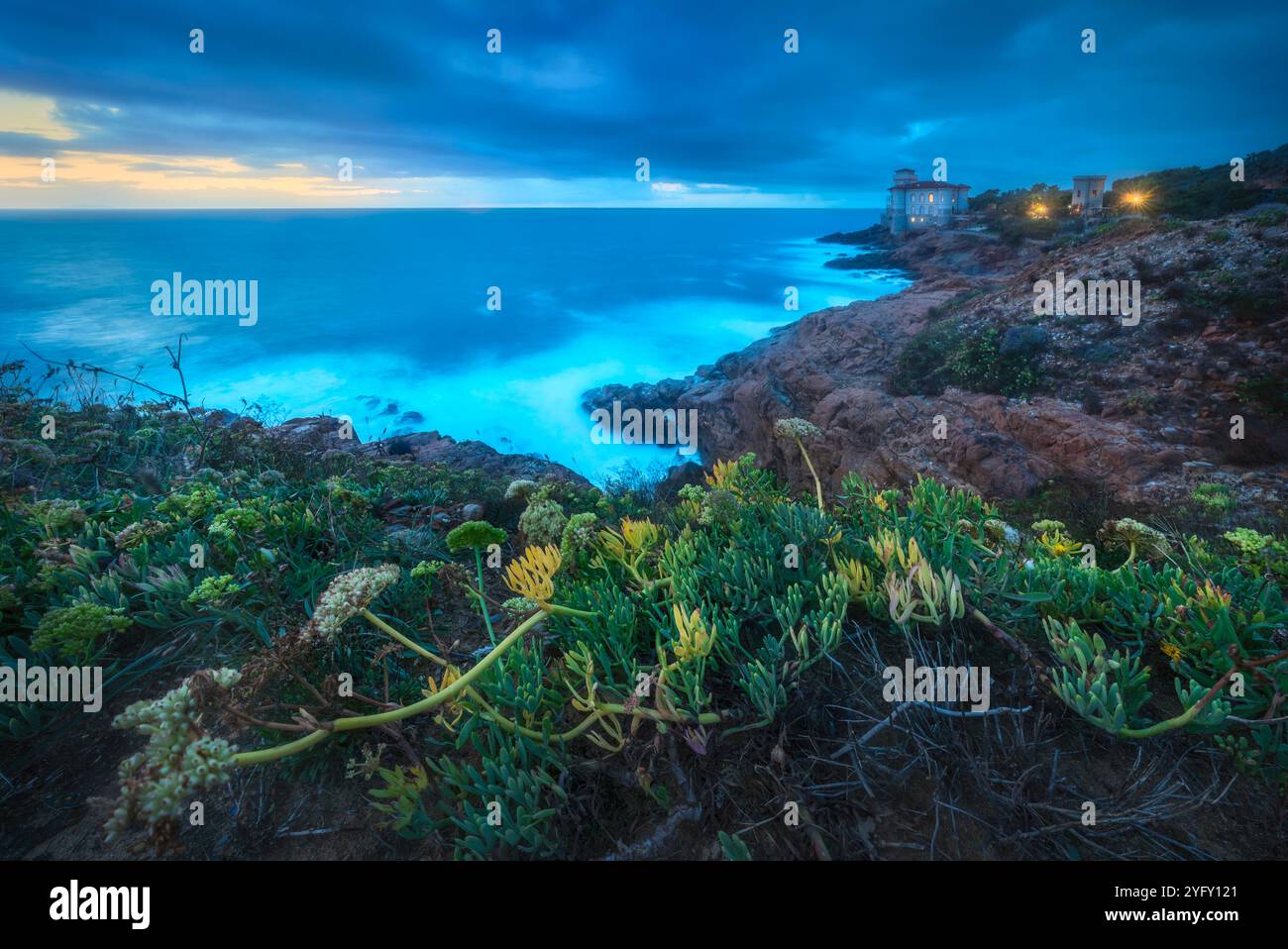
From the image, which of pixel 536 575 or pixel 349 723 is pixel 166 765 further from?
pixel 536 575

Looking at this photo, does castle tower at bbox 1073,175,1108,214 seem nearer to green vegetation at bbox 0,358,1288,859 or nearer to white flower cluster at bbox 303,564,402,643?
green vegetation at bbox 0,358,1288,859

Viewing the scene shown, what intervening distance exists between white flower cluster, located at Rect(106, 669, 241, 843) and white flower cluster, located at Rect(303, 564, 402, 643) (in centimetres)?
36

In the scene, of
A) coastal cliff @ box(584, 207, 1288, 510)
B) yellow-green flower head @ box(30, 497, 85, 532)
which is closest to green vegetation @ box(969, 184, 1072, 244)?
coastal cliff @ box(584, 207, 1288, 510)

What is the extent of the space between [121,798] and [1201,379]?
39.1 feet

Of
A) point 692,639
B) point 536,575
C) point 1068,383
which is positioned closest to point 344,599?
point 536,575

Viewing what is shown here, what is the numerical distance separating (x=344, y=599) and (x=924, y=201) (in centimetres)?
3114
